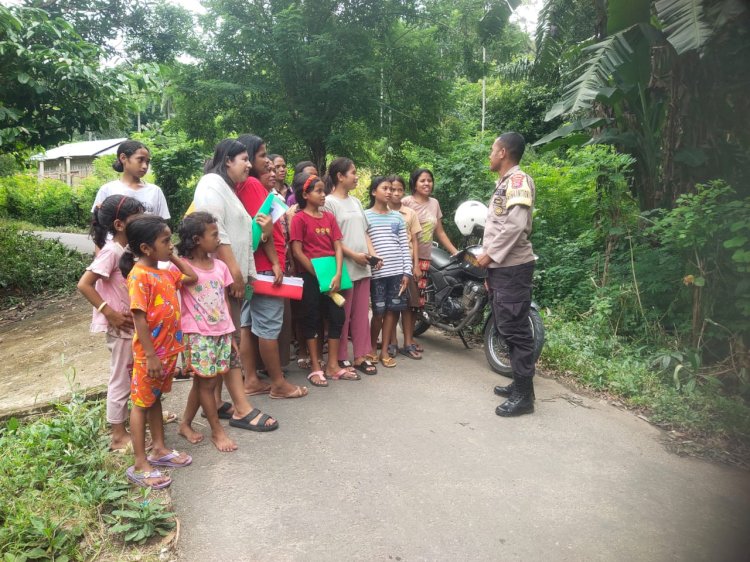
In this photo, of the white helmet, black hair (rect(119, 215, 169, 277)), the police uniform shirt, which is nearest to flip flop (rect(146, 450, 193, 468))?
black hair (rect(119, 215, 169, 277))

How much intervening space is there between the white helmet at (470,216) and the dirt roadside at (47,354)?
12.5 feet

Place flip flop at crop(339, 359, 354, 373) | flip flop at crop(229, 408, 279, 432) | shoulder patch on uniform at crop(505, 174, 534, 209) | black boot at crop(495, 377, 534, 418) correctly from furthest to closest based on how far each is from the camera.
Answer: flip flop at crop(339, 359, 354, 373)
black boot at crop(495, 377, 534, 418)
shoulder patch on uniform at crop(505, 174, 534, 209)
flip flop at crop(229, 408, 279, 432)

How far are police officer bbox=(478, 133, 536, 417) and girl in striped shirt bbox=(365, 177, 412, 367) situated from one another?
1162mm

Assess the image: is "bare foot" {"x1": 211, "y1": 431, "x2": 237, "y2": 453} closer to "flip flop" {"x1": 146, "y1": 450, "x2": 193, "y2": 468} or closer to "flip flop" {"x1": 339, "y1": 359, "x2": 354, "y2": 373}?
"flip flop" {"x1": 146, "y1": 450, "x2": 193, "y2": 468}

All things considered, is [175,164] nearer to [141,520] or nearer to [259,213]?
[259,213]

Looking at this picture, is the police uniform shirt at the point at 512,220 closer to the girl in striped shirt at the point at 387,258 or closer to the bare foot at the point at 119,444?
the girl in striped shirt at the point at 387,258

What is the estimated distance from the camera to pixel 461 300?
18.2ft

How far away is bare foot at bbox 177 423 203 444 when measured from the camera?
3547 millimetres

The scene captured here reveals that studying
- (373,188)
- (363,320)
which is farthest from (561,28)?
(363,320)

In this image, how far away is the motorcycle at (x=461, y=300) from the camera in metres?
5.05

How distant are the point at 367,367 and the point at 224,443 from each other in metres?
1.71

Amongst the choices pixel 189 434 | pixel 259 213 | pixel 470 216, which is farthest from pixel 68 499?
pixel 470 216

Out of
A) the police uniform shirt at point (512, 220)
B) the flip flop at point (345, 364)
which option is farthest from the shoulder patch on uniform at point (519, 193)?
the flip flop at point (345, 364)

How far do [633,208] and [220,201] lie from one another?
431 centimetres
